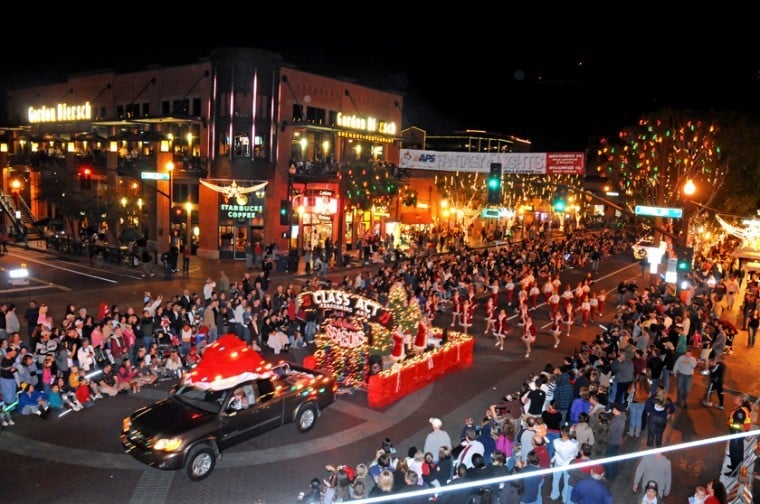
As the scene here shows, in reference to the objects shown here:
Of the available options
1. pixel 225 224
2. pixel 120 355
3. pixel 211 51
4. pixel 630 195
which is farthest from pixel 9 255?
pixel 630 195

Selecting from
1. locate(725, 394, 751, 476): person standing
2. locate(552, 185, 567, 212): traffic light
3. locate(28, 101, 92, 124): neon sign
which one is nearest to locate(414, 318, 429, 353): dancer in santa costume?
locate(725, 394, 751, 476): person standing

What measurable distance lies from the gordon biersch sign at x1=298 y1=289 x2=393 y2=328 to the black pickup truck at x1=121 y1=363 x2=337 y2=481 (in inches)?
77.8

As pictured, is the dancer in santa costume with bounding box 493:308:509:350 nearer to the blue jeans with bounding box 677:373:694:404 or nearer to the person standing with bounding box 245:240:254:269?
the blue jeans with bounding box 677:373:694:404

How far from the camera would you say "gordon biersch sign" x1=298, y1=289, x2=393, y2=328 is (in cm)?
1385

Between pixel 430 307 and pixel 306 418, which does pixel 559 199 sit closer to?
pixel 430 307

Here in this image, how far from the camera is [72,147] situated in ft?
156

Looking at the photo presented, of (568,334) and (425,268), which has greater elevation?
(425,268)

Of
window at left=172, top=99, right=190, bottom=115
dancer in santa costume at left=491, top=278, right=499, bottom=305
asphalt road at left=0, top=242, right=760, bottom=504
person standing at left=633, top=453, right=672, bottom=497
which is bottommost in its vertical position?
asphalt road at left=0, top=242, right=760, bottom=504

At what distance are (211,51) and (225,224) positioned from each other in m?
11.0

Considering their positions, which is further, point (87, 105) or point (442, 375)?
point (87, 105)

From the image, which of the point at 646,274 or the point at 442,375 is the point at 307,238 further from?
the point at 442,375

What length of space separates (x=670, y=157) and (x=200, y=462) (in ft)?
94.3

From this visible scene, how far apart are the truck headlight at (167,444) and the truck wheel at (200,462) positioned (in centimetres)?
29

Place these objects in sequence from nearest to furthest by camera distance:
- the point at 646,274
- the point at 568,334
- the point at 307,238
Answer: the point at 568,334, the point at 646,274, the point at 307,238
